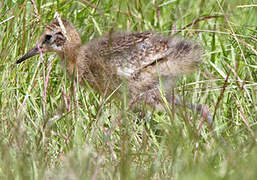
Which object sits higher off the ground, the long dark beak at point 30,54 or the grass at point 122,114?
the long dark beak at point 30,54

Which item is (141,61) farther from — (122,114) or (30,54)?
(122,114)

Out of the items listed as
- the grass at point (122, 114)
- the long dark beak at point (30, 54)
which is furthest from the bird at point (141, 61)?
the grass at point (122, 114)

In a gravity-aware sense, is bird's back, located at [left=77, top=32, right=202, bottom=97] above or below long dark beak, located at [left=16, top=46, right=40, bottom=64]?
below

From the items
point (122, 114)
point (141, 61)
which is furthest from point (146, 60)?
point (122, 114)

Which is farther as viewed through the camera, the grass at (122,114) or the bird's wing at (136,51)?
the bird's wing at (136,51)

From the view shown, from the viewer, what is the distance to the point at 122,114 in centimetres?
221

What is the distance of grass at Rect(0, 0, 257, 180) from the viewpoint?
2.13 m

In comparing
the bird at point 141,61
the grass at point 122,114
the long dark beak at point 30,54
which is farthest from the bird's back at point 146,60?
the long dark beak at point 30,54

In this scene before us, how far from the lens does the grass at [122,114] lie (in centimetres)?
213

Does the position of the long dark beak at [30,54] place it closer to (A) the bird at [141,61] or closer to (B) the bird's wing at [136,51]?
(A) the bird at [141,61]

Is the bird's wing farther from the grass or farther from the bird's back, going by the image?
the grass

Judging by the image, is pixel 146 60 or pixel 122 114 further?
pixel 146 60

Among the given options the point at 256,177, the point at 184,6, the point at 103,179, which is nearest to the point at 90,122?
the point at 103,179

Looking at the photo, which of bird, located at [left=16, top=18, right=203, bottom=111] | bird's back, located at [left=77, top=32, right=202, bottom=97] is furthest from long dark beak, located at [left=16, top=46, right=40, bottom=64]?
bird's back, located at [left=77, top=32, right=202, bottom=97]
